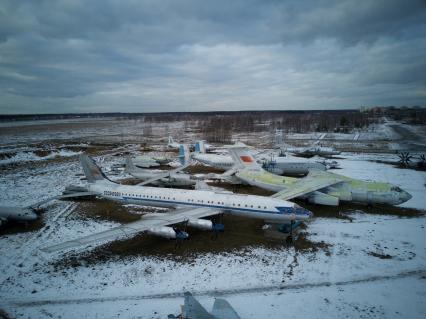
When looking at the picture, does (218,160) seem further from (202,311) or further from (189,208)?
(202,311)

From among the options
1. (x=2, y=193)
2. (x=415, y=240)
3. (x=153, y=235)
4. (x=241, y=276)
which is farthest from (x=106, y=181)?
(x=415, y=240)

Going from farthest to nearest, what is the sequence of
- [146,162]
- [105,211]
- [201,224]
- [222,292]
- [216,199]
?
1. [146,162]
2. [105,211]
3. [216,199]
4. [201,224]
5. [222,292]

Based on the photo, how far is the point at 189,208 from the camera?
27.4 metres

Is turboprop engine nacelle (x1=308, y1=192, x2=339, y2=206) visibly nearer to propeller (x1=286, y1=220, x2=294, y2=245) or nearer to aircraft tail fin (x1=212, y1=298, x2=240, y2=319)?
propeller (x1=286, y1=220, x2=294, y2=245)

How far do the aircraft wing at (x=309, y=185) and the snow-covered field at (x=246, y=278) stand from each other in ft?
14.5

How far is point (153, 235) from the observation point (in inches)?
983

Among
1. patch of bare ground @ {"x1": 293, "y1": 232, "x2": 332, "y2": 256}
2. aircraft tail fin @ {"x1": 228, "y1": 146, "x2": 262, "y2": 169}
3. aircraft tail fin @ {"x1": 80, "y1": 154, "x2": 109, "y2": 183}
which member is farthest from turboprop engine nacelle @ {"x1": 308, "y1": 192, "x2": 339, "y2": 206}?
aircraft tail fin @ {"x1": 80, "y1": 154, "x2": 109, "y2": 183}

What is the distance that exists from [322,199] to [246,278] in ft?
54.4

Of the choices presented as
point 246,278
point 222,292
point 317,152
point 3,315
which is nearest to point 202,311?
point 222,292

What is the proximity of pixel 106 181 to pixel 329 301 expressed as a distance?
2657 cm

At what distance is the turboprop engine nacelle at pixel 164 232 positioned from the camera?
76.7ft

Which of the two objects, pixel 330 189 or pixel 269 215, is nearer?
pixel 269 215

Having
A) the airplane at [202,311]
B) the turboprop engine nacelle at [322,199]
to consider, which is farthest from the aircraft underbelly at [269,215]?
the airplane at [202,311]

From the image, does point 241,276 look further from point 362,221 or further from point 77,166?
point 77,166
